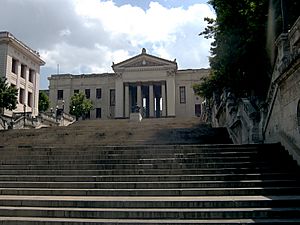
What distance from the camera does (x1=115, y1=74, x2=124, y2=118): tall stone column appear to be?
2438 inches

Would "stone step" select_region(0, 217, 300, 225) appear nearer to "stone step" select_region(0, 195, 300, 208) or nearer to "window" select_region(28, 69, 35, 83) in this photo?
"stone step" select_region(0, 195, 300, 208)

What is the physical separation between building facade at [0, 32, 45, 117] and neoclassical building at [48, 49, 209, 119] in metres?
10.3

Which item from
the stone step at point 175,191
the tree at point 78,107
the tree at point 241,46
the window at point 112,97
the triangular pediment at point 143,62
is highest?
the triangular pediment at point 143,62

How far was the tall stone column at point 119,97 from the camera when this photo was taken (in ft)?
203

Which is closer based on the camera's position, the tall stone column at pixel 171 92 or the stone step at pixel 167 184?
the stone step at pixel 167 184

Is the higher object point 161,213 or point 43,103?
point 43,103

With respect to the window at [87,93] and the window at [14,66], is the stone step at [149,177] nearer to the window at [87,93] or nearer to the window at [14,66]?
the window at [14,66]

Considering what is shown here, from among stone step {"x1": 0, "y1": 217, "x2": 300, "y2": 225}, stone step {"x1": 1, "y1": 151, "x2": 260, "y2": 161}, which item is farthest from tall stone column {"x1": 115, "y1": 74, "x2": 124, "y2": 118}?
stone step {"x1": 0, "y1": 217, "x2": 300, "y2": 225}

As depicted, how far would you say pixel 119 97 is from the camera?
62.3m

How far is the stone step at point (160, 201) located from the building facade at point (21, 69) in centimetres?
3643

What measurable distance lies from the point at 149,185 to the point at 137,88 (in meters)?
55.3

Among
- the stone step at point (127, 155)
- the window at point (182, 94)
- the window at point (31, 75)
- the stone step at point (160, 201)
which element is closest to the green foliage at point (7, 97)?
the stone step at point (127, 155)

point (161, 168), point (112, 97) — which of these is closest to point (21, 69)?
point (112, 97)

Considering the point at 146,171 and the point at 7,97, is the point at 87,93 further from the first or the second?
the point at 146,171
